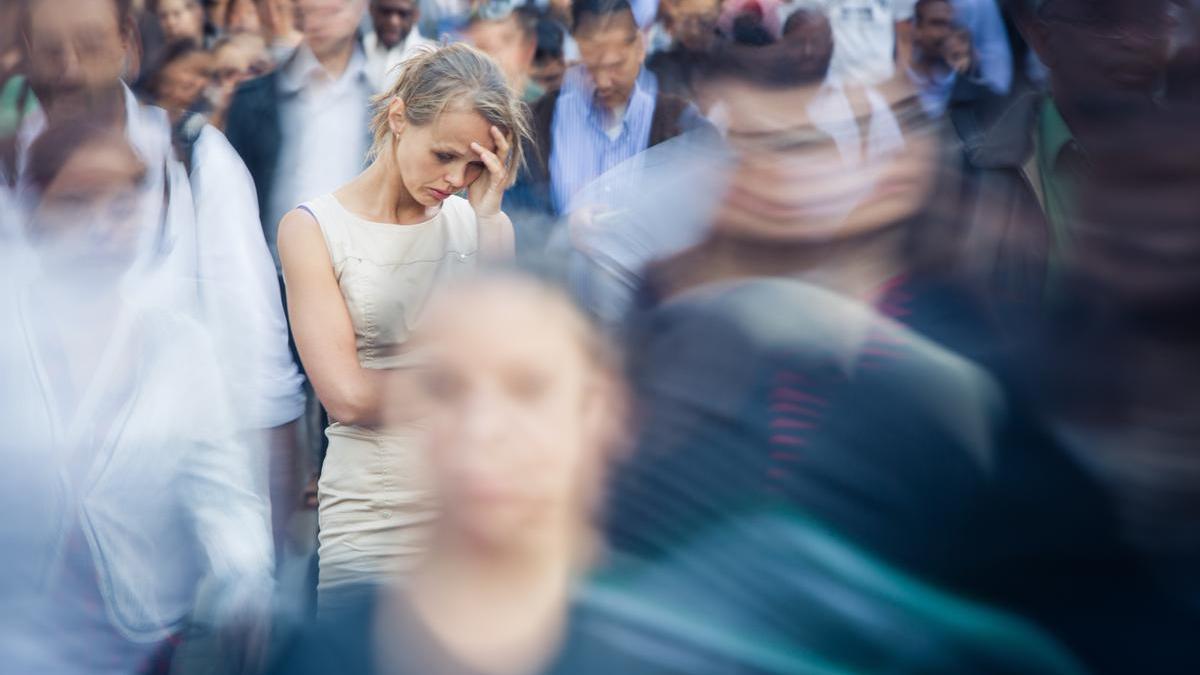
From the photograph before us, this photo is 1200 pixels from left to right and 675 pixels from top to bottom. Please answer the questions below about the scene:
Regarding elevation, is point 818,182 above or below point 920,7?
above

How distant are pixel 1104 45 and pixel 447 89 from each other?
1.01 metres

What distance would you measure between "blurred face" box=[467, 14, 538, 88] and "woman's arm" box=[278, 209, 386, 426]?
4.02ft

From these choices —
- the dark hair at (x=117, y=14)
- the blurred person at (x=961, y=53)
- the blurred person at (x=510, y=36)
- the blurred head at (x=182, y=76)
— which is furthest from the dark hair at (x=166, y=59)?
the blurred person at (x=961, y=53)

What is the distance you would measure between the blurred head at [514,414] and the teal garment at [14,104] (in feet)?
4.82

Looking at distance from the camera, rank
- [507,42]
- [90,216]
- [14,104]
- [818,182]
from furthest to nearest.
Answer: [507,42]
[14,104]
[90,216]
[818,182]

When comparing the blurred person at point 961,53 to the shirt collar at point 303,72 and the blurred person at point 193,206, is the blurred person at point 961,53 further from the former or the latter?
the blurred person at point 193,206

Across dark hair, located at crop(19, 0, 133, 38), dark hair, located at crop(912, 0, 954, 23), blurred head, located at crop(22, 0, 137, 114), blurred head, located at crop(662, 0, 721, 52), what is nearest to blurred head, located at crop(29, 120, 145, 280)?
blurred head, located at crop(22, 0, 137, 114)

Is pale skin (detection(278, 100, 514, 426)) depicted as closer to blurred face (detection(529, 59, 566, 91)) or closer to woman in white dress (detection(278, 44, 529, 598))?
woman in white dress (detection(278, 44, 529, 598))

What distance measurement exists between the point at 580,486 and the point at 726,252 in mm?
678

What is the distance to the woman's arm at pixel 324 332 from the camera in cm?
214

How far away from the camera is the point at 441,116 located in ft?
7.38

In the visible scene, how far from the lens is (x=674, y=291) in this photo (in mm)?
1781

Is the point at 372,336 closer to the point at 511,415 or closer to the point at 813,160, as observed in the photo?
the point at 813,160

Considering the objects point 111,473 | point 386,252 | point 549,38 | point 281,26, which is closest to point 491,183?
point 386,252
